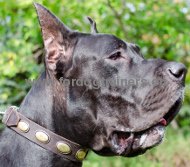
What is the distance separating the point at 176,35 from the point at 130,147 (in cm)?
372

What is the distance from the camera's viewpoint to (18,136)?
3646 mm

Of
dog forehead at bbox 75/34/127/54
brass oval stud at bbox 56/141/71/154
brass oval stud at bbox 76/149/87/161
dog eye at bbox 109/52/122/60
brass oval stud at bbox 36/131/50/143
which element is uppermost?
dog forehead at bbox 75/34/127/54

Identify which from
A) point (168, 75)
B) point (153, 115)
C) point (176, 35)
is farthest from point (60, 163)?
point (176, 35)

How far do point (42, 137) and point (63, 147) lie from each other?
175 mm

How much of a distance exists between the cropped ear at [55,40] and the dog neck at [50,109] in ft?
0.46

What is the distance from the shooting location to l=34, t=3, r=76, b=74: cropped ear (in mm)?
3725

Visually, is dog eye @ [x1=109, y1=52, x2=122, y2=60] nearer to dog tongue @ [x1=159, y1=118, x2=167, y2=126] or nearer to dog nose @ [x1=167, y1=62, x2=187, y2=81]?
dog nose @ [x1=167, y1=62, x2=187, y2=81]

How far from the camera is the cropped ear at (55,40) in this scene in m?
3.72

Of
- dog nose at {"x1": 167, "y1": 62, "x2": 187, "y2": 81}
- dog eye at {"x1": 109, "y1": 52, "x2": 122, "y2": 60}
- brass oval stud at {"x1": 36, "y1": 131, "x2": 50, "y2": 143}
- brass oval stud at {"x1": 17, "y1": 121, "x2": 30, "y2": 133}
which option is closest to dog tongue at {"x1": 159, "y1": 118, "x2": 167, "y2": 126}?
dog nose at {"x1": 167, "y1": 62, "x2": 187, "y2": 81}

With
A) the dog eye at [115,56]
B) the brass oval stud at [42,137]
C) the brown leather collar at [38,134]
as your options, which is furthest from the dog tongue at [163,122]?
the brass oval stud at [42,137]

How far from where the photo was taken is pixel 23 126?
11.9 feet

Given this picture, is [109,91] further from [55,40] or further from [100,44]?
[55,40]

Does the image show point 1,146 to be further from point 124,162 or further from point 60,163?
point 124,162

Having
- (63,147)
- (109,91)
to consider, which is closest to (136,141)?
(109,91)
